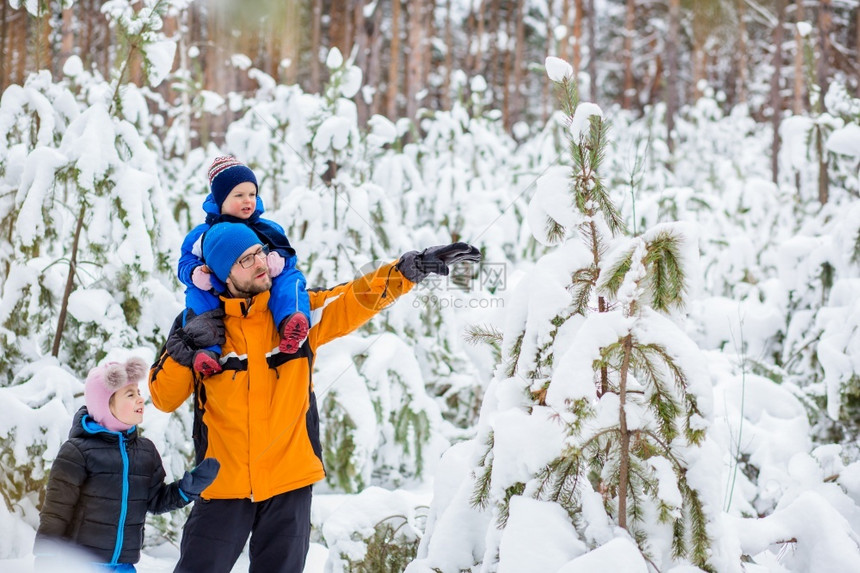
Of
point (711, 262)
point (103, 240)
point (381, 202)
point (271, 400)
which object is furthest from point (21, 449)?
point (711, 262)

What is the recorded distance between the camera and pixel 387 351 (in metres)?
3.91

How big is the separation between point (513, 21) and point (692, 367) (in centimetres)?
2294

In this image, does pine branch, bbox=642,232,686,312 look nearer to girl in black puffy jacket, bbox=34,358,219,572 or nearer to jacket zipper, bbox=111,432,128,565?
girl in black puffy jacket, bbox=34,358,219,572

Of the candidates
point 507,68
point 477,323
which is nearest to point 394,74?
point 507,68

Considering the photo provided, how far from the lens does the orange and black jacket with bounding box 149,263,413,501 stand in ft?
6.80

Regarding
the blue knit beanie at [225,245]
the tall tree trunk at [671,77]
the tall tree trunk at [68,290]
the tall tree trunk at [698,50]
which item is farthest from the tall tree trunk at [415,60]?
the blue knit beanie at [225,245]

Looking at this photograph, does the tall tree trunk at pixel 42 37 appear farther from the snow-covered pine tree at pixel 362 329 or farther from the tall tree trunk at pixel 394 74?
the tall tree trunk at pixel 394 74

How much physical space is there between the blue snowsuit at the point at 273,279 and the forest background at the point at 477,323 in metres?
0.45

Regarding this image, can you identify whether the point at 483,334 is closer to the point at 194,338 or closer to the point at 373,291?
the point at 373,291

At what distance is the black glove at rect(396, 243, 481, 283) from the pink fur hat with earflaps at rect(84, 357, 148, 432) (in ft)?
3.09

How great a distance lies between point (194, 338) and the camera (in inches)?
78.4

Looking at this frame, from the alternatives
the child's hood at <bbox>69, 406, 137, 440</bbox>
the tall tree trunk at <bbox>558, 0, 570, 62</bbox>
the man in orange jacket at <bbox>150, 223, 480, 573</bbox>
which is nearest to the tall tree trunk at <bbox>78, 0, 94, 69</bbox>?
the tall tree trunk at <bbox>558, 0, 570, 62</bbox>

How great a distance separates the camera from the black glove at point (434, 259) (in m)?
2.05

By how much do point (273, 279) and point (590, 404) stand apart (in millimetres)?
1189
